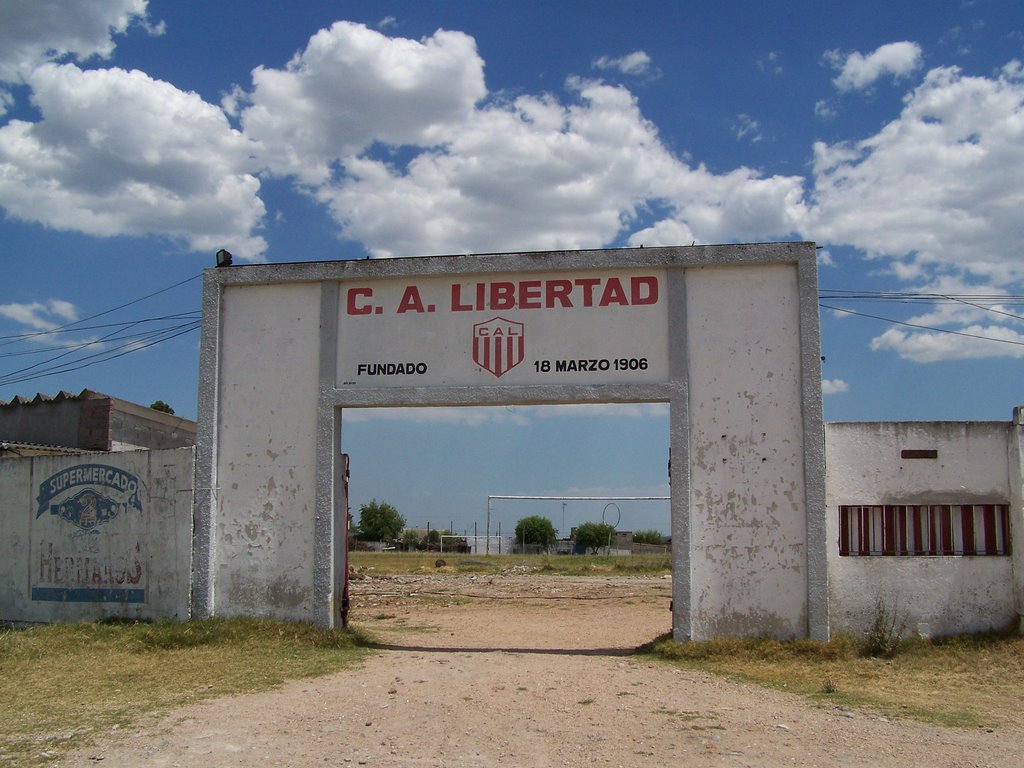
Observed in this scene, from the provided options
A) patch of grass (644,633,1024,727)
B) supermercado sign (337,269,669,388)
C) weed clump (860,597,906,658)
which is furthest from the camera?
supermercado sign (337,269,669,388)

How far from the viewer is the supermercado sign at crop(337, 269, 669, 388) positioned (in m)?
11.5

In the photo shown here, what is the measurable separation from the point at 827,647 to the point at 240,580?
23.7 ft

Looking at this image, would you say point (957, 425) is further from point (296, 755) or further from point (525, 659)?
point (296, 755)

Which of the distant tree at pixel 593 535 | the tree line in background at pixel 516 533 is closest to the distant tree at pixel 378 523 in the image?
the tree line in background at pixel 516 533

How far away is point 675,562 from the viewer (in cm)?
1104

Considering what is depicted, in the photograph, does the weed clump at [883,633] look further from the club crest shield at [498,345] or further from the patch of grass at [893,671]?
the club crest shield at [498,345]

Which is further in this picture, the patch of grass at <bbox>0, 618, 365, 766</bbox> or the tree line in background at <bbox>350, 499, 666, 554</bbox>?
the tree line in background at <bbox>350, 499, 666, 554</bbox>

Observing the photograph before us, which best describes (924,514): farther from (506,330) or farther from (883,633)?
(506,330)

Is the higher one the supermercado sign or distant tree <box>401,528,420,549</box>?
the supermercado sign

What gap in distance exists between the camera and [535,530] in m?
68.8

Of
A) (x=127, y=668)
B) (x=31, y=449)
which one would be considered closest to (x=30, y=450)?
(x=31, y=449)

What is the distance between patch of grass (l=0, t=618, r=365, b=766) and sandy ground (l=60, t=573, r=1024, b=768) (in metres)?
0.40

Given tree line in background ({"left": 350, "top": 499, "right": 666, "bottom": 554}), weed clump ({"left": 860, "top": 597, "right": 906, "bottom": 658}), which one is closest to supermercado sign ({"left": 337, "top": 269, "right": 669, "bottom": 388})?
weed clump ({"left": 860, "top": 597, "right": 906, "bottom": 658})

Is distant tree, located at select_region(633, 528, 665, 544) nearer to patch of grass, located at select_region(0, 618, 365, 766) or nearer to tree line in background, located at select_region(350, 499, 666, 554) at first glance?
tree line in background, located at select_region(350, 499, 666, 554)
